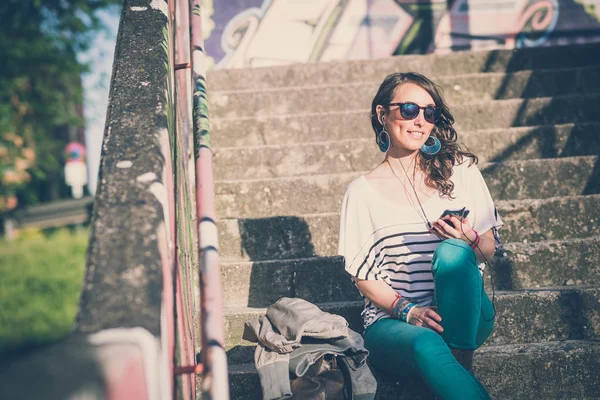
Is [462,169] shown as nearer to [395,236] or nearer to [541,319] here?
[395,236]

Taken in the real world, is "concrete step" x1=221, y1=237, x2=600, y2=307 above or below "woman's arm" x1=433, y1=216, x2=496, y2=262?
below

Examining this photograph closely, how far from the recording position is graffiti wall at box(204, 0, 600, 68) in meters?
7.59

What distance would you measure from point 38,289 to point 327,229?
693 cm

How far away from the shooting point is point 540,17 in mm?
7590

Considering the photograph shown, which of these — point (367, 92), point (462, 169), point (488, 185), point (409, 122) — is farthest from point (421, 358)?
point (367, 92)

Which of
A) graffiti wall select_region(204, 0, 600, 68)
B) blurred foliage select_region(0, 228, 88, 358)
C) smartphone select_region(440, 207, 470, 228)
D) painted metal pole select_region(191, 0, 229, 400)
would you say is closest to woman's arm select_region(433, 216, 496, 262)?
smartphone select_region(440, 207, 470, 228)

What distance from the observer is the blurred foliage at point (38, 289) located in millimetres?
7656

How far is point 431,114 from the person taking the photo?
9.68ft

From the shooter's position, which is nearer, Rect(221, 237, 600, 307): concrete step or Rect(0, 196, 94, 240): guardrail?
Rect(221, 237, 600, 307): concrete step

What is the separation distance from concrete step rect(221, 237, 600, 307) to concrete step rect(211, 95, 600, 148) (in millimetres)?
1549

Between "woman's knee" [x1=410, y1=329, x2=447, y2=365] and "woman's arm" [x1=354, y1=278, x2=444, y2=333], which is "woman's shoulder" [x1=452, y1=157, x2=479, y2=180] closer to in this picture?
"woman's arm" [x1=354, y1=278, x2=444, y2=333]

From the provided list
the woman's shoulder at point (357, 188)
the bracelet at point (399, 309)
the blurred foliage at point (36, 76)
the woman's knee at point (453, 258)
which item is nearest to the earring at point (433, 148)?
the woman's shoulder at point (357, 188)

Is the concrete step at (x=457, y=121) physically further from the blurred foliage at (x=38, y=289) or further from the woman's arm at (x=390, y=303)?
the blurred foliage at (x=38, y=289)

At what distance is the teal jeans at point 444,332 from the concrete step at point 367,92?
8.96ft
